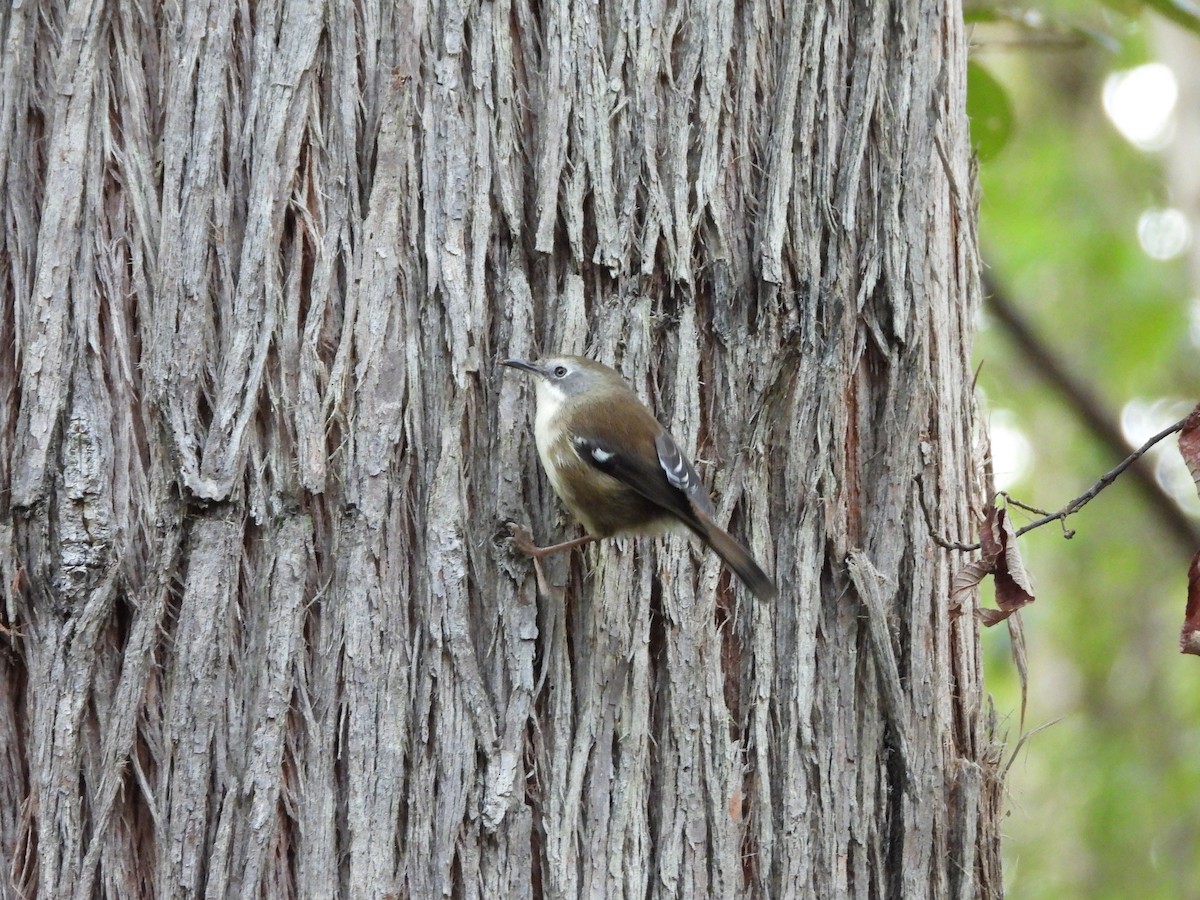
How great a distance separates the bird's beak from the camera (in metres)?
3.01

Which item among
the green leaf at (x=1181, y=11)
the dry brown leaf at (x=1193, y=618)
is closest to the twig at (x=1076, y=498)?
the dry brown leaf at (x=1193, y=618)

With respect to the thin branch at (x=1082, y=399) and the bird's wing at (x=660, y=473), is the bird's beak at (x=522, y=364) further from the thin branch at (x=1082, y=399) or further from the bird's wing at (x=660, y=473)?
the thin branch at (x=1082, y=399)

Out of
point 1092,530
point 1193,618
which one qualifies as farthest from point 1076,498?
point 1092,530

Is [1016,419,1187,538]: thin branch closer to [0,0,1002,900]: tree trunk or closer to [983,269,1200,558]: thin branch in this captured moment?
[0,0,1002,900]: tree trunk

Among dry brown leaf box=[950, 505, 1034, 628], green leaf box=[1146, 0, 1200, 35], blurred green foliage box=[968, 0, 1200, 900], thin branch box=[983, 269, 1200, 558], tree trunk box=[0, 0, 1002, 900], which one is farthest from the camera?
blurred green foliage box=[968, 0, 1200, 900]

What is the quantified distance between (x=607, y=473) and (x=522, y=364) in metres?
0.51

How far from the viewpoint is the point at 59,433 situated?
2.82 metres

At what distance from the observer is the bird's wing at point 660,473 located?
3.02m

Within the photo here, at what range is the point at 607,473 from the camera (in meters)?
3.39

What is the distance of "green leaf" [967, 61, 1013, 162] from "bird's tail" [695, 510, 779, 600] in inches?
93.6

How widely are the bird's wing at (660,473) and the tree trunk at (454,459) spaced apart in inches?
3.2

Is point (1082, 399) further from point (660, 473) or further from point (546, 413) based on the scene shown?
point (546, 413)

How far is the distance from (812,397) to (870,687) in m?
0.79

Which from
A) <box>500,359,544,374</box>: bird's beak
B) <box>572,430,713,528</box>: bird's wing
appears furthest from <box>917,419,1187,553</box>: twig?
<box>500,359,544,374</box>: bird's beak
